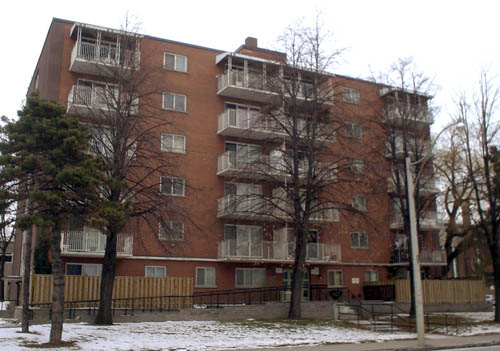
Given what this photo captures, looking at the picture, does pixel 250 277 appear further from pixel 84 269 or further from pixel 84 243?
pixel 84 243

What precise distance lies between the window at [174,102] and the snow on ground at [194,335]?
1438 centimetres

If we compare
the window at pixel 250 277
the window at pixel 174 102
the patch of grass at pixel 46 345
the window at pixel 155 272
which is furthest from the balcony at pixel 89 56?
the patch of grass at pixel 46 345

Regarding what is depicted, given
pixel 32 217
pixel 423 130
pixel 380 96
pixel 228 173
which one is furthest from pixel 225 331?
pixel 380 96

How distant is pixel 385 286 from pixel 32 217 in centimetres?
2459

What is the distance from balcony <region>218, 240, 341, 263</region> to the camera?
106 ft

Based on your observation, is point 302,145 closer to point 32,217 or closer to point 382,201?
point 382,201

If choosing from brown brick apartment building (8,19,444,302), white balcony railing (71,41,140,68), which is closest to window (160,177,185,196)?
brown brick apartment building (8,19,444,302)

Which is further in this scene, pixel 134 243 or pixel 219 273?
pixel 219 273

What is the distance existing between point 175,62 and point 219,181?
8.03 meters

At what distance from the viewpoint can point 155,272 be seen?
31266 millimetres

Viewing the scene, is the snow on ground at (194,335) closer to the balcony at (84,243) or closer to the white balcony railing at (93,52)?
the balcony at (84,243)

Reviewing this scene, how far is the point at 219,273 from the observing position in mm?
32938

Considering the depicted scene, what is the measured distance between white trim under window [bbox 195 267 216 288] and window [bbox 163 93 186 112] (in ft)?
32.5

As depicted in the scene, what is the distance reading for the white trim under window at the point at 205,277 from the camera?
106 ft
